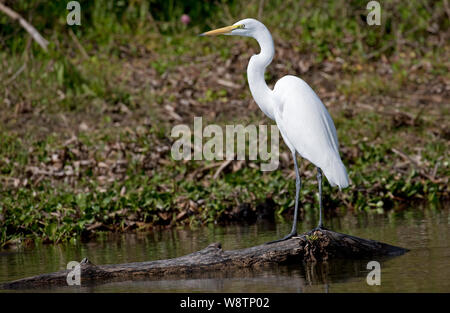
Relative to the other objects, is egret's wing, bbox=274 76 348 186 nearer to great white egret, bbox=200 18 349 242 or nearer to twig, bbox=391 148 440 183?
great white egret, bbox=200 18 349 242

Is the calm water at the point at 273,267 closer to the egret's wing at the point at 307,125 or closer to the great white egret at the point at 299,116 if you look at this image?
the great white egret at the point at 299,116

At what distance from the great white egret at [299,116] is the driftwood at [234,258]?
0.29 m

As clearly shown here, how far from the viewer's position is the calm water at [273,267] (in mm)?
5715

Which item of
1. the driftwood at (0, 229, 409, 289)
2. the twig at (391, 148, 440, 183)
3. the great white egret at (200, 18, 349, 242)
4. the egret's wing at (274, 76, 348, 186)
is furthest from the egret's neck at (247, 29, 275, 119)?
the twig at (391, 148, 440, 183)

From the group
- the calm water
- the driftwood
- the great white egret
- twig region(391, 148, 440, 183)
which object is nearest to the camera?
the calm water

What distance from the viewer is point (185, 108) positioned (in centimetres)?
1375

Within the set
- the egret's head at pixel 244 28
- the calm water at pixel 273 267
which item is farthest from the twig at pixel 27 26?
the egret's head at pixel 244 28

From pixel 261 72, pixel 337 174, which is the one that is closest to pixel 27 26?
pixel 261 72

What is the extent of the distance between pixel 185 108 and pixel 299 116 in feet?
22.2

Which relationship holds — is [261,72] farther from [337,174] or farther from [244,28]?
[337,174]

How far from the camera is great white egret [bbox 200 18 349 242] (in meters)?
6.96

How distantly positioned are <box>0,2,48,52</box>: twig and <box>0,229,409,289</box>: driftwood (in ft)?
28.3

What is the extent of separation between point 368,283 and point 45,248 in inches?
165

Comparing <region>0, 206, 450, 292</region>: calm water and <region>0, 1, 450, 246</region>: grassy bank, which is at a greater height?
<region>0, 1, 450, 246</region>: grassy bank
